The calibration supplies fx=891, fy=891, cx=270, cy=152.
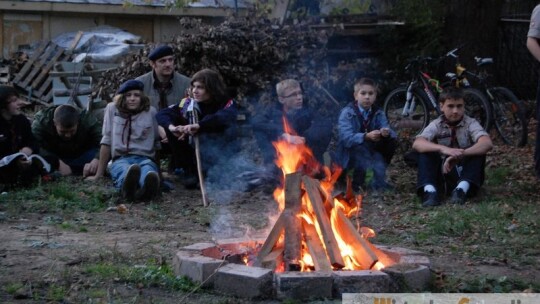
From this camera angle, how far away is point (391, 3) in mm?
20000

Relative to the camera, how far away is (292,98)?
29.8 ft

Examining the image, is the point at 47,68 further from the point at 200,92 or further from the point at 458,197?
the point at 458,197

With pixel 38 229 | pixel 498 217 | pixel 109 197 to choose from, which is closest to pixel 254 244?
pixel 38 229

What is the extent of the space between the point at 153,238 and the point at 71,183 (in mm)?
3157

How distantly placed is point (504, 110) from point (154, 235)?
6586 millimetres

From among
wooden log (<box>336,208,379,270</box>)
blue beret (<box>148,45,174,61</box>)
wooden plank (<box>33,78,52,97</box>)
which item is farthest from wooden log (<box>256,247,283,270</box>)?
wooden plank (<box>33,78,52,97</box>)

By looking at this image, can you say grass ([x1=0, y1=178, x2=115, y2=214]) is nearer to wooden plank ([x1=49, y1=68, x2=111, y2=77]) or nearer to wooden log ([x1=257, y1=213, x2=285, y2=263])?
wooden log ([x1=257, y1=213, x2=285, y2=263])

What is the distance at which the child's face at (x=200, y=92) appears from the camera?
970cm

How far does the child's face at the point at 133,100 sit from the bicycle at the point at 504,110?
15.8ft

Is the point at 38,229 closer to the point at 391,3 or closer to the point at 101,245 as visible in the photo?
the point at 101,245

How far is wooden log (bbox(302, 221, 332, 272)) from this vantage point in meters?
5.21

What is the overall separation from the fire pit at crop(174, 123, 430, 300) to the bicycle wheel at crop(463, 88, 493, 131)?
631cm

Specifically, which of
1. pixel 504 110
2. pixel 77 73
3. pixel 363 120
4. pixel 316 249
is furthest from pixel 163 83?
pixel 77 73

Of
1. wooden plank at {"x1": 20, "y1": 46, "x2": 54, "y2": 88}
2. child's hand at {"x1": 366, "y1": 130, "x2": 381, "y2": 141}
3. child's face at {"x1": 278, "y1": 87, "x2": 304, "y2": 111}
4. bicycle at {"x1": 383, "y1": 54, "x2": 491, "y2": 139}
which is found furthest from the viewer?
wooden plank at {"x1": 20, "y1": 46, "x2": 54, "y2": 88}
